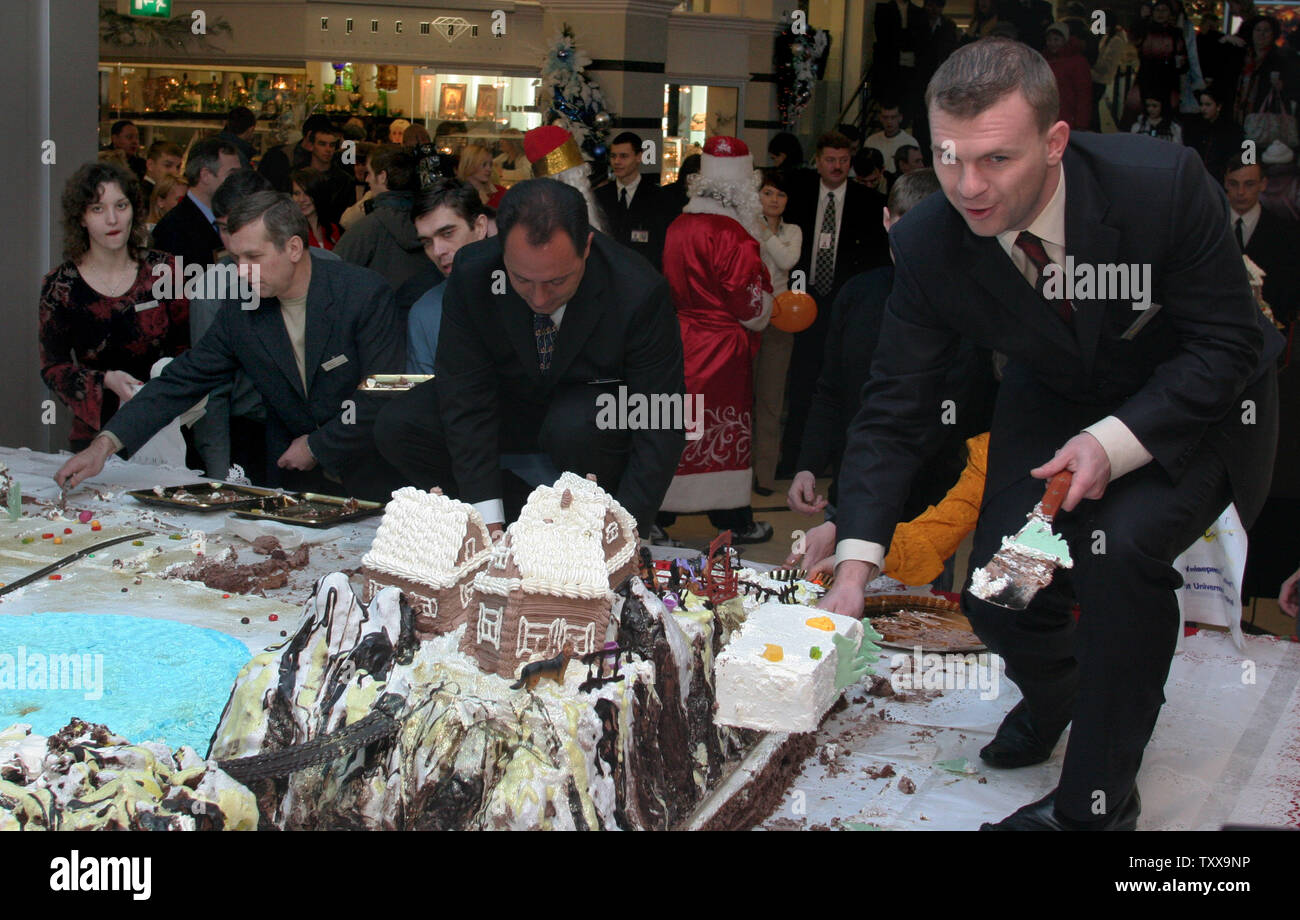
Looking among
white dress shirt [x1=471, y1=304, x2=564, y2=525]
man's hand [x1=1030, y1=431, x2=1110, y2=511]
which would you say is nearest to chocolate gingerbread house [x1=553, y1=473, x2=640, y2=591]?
man's hand [x1=1030, y1=431, x2=1110, y2=511]

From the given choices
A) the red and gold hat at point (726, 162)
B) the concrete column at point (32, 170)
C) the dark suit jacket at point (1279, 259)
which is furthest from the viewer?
the concrete column at point (32, 170)

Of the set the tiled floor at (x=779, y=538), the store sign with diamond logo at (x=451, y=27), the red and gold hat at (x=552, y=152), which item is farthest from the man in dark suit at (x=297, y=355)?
the store sign with diamond logo at (x=451, y=27)

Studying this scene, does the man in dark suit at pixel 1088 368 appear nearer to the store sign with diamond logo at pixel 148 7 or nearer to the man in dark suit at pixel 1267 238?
the man in dark suit at pixel 1267 238

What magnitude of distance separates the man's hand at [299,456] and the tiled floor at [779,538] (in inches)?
70.9

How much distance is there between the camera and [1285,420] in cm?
479

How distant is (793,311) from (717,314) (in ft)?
2.27

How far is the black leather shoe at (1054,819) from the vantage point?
95.8 inches

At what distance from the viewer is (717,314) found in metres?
5.68

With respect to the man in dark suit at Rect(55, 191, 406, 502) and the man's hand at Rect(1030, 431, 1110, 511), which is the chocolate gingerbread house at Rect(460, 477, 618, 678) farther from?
the man in dark suit at Rect(55, 191, 406, 502)

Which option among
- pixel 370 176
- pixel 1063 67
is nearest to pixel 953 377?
pixel 370 176

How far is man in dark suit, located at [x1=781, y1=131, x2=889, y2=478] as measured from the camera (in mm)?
6926

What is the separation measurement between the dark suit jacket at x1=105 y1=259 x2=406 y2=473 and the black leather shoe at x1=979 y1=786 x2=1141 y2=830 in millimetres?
2739

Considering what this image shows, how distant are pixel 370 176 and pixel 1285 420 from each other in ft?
14.3

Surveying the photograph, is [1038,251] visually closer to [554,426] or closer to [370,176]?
[554,426]
